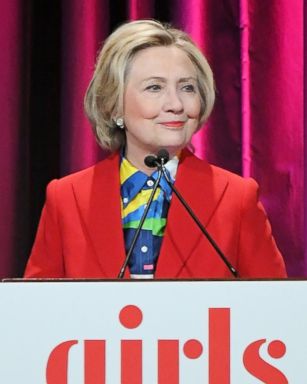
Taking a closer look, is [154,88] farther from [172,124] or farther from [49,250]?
[49,250]

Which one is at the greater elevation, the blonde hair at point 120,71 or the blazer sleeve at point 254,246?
the blonde hair at point 120,71

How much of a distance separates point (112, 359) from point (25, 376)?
0.11 metres

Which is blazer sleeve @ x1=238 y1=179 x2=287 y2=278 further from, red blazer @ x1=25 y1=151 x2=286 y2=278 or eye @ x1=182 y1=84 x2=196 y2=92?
eye @ x1=182 y1=84 x2=196 y2=92

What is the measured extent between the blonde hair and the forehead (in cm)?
1

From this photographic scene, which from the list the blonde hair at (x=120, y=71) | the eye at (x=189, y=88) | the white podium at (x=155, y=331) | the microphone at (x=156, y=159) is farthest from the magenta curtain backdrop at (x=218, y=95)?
the white podium at (x=155, y=331)

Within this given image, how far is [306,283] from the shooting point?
3.59ft

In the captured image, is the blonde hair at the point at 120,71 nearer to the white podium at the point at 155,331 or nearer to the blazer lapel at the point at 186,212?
the blazer lapel at the point at 186,212

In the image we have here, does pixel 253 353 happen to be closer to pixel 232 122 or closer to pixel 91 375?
pixel 91 375

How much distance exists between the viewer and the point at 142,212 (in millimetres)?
1608

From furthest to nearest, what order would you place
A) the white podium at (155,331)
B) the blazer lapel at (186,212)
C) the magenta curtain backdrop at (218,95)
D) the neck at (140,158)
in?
the magenta curtain backdrop at (218,95)
the neck at (140,158)
the blazer lapel at (186,212)
the white podium at (155,331)

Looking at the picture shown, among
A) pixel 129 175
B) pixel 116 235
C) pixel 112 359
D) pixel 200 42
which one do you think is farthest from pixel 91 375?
pixel 200 42

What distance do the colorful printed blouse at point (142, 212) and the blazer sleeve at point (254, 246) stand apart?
14cm

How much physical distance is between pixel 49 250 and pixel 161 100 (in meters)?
0.33

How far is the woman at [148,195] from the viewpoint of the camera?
1.57 meters
